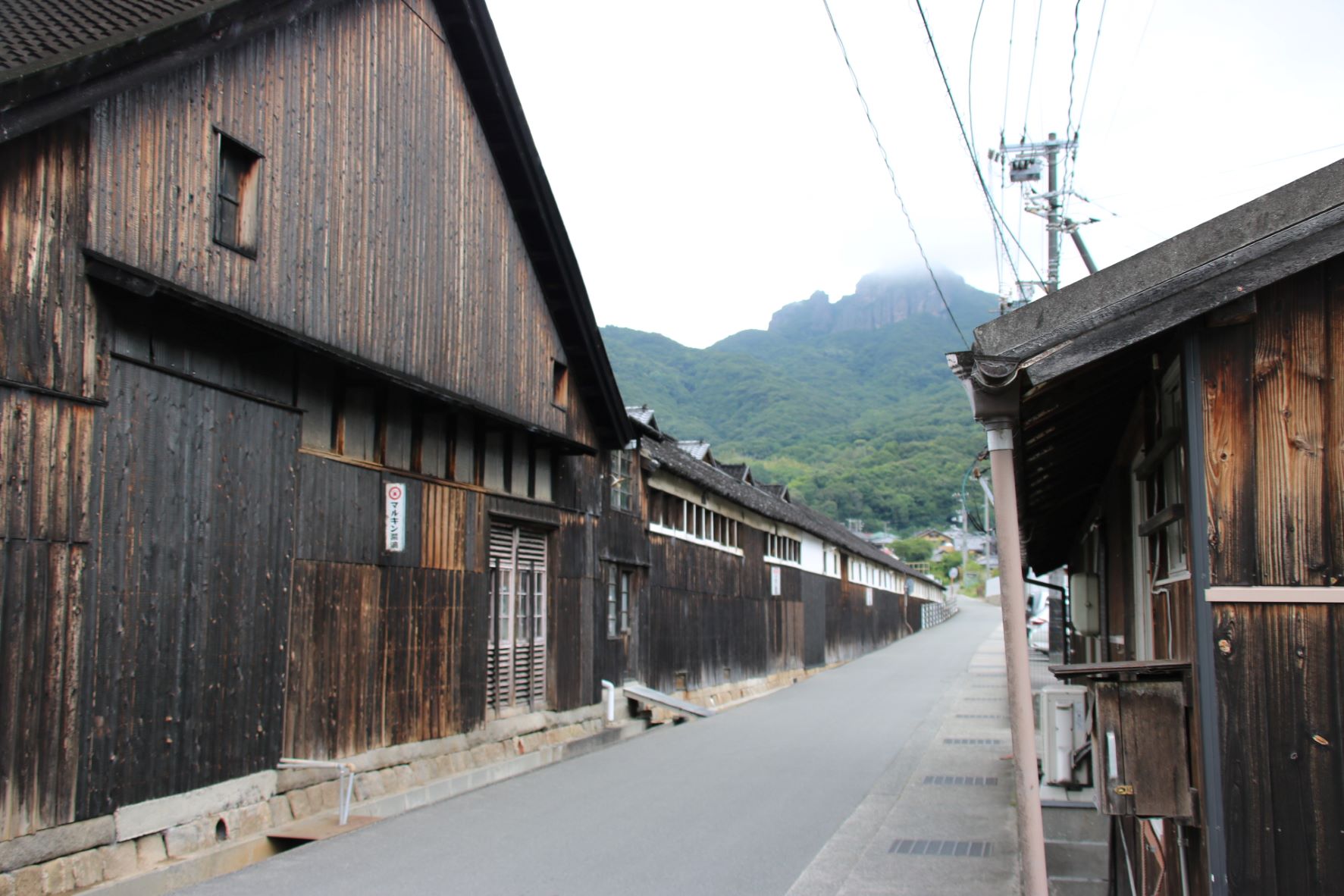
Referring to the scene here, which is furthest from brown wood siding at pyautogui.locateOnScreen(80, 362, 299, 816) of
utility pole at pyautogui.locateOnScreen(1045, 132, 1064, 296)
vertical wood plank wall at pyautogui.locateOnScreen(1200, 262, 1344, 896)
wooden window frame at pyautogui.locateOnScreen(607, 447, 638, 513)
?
utility pole at pyautogui.locateOnScreen(1045, 132, 1064, 296)

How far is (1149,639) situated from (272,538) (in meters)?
7.64

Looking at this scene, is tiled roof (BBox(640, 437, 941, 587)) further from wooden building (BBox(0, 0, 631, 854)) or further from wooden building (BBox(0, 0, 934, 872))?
wooden building (BBox(0, 0, 631, 854))

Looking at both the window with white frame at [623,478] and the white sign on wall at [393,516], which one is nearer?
the white sign on wall at [393,516]

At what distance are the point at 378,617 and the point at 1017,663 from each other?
854cm

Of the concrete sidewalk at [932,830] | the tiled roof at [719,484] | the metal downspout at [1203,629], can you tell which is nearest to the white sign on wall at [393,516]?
the concrete sidewalk at [932,830]

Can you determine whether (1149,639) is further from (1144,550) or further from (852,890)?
(852,890)

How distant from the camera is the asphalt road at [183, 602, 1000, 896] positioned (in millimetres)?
8945

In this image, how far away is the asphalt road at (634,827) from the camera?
29.3 feet

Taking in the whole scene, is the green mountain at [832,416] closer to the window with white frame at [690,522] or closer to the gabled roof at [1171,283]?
the window with white frame at [690,522]

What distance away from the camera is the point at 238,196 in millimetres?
10180

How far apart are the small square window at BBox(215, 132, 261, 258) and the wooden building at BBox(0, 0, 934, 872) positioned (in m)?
0.03

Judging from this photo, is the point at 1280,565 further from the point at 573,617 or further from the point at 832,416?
the point at 832,416

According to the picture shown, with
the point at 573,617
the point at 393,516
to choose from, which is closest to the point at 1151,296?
the point at 393,516

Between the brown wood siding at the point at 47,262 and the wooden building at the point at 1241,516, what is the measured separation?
644cm
